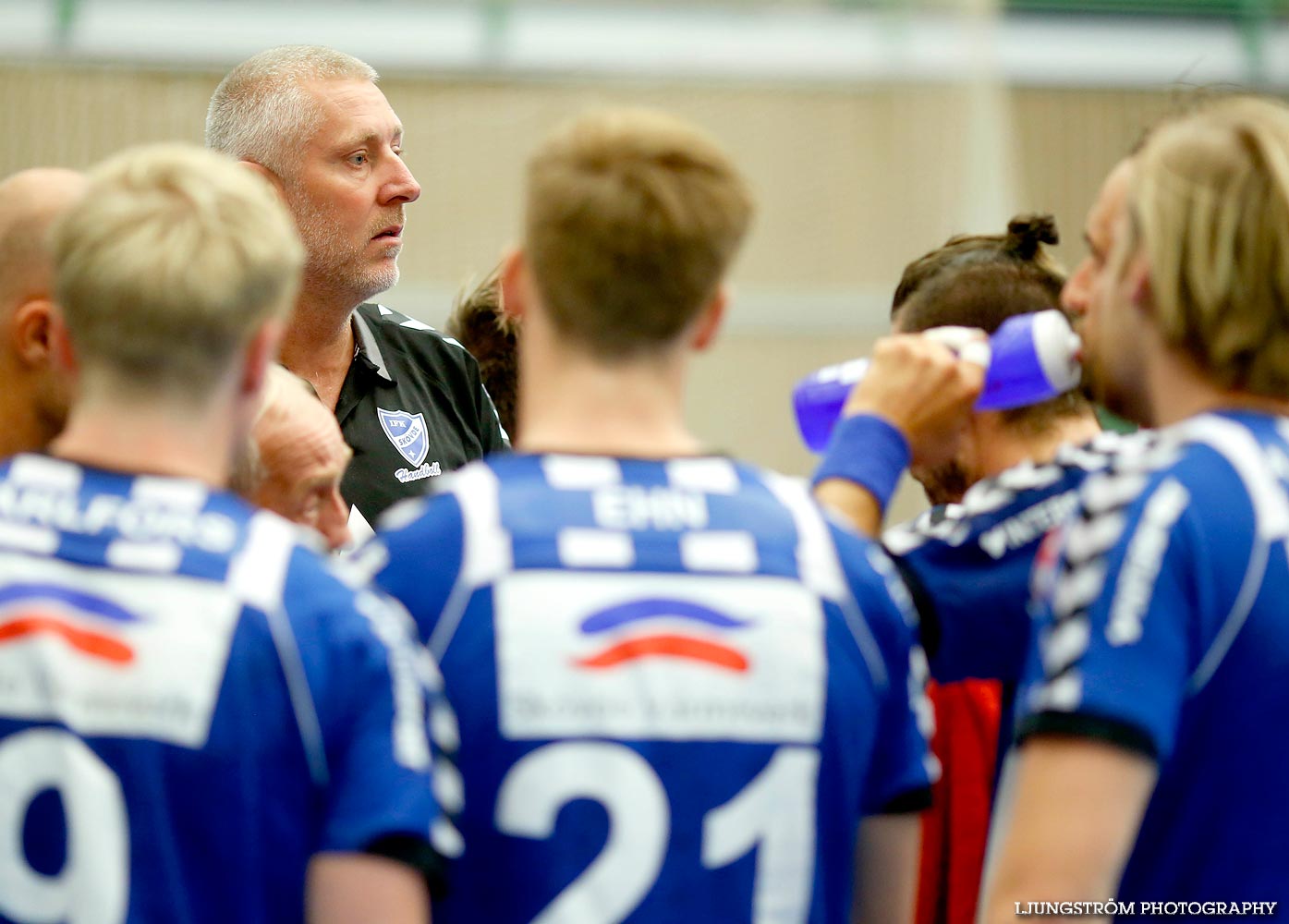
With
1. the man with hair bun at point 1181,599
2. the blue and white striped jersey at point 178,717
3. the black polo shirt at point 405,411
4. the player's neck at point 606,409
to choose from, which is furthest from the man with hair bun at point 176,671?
the black polo shirt at point 405,411

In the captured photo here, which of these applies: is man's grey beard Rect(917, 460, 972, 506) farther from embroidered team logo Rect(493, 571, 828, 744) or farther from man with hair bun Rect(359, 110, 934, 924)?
embroidered team logo Rect(493, 571, 828, 744)

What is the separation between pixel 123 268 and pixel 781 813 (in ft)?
2.75

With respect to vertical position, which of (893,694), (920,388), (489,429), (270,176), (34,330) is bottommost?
(489,429)


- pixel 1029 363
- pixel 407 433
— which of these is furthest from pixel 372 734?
pixel 407 433

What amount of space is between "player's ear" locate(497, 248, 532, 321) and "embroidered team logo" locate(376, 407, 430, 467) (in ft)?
5.05

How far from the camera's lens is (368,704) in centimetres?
138

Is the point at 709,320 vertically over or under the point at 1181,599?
over

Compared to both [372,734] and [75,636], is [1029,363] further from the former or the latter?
[75,636]

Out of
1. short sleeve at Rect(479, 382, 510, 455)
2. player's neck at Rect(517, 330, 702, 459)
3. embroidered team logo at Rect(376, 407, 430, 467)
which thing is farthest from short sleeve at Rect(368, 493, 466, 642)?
short sleeve at Rect(479, 382, 510, 455)

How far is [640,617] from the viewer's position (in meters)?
1.46

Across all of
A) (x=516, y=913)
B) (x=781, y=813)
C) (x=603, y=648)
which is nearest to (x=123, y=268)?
(x=603, y=648)

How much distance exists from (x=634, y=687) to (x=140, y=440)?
1.77ft

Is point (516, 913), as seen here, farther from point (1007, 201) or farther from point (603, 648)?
point (1007, 201)

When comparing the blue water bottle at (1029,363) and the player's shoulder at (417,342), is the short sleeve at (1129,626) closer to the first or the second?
the blue water bottle at (1029,363)
